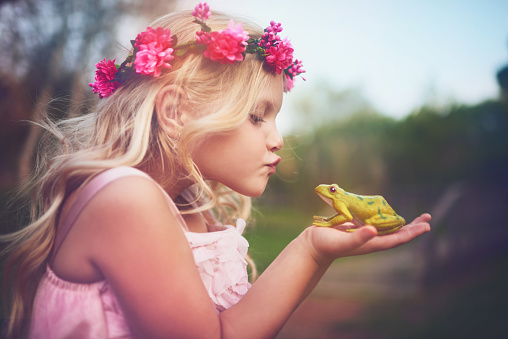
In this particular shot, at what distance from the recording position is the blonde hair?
1351 millimetres

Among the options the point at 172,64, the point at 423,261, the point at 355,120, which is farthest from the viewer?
the point at 355,120

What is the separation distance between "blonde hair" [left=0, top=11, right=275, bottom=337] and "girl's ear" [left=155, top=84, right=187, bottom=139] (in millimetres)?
20

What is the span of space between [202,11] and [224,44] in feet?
0.70

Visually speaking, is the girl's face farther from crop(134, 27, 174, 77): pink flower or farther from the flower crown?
crop(134, 27, 174, 77): pink flower

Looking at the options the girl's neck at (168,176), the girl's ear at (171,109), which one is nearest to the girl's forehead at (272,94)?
the girl's ear at (171,109)

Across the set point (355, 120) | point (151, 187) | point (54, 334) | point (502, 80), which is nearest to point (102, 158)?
point (151, 187)

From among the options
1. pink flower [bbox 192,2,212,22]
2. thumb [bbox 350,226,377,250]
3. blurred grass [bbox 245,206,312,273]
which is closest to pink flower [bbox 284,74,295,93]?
pink flower [bbox 192,2,212,22]

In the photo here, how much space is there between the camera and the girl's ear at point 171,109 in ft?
4.77

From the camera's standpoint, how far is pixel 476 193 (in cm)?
539

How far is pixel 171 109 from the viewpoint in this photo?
148 cm

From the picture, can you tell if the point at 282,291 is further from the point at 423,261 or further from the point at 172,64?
the point at 423,261

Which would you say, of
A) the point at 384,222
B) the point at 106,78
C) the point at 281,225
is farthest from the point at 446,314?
the point at 281,225

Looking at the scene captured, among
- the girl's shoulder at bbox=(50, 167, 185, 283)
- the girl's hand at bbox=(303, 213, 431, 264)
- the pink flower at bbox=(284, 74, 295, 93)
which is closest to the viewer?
the girl's shoulder at bbox=(50, 167, 185, 283)

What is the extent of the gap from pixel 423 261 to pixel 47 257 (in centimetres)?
416
